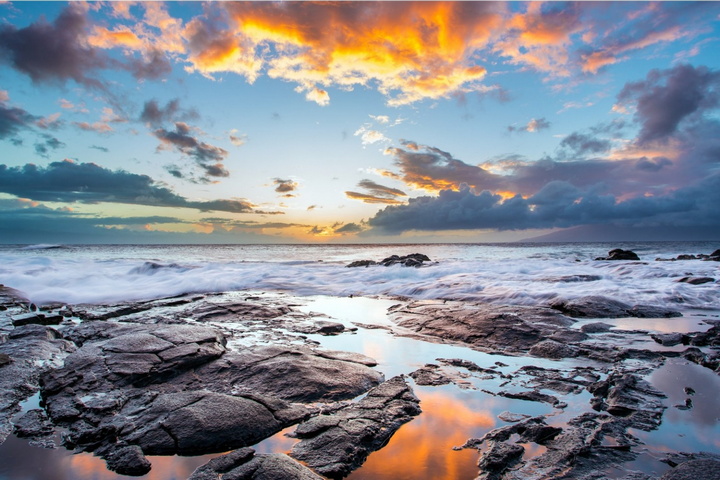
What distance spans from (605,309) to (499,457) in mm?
6903

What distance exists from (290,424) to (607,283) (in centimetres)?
1225

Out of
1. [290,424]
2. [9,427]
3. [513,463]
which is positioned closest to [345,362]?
[290,424]

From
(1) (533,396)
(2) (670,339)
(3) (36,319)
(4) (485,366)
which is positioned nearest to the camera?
(1) (533,396)

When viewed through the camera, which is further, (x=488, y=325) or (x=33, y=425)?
(x=488, y=325)

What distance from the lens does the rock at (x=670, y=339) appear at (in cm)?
560

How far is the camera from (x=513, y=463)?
2668 mm

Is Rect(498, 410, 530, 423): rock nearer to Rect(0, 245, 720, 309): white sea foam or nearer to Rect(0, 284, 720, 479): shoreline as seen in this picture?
Rect(0, 284, 720, 479): shoreline

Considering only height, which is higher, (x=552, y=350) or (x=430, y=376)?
(x=552, y=350)

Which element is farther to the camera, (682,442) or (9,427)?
(9,427)

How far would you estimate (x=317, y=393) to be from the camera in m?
3.84

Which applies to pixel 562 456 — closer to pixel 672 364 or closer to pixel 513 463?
pixel 513 463

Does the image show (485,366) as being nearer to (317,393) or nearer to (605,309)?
(317,393)

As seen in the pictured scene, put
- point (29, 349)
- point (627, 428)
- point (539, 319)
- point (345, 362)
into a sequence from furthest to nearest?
point (539, 319)
point (29, 349)
point (345, 362)
point (627, 428)

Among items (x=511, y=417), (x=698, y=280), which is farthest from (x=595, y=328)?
(x=698, y=280)
